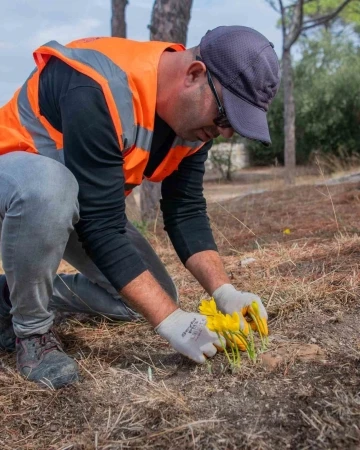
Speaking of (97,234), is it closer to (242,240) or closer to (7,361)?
(7,361)

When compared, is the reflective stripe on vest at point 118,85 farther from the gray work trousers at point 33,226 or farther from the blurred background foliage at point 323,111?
the blurred background foliage at point 323,111

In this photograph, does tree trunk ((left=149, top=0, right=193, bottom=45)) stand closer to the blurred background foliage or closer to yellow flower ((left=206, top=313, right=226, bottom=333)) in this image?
yellow flower ((left=206, top=313, right=226, bottom=333))

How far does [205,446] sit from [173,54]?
1.34m

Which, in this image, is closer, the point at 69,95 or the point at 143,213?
the point at 69,95

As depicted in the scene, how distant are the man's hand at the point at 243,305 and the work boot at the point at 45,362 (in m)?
0.62


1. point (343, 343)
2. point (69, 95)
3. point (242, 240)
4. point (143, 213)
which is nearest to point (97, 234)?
point (69, 95)

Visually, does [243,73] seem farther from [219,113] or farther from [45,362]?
[45,362]

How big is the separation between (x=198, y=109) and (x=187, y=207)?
662 millimetres

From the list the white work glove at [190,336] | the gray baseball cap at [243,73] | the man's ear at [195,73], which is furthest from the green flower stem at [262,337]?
the man's ear at [195,73]

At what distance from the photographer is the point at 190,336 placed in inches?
76.1

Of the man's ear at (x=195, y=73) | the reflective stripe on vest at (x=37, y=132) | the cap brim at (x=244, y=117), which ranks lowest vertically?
the reflective stripe on vest at (x=37, y=132)

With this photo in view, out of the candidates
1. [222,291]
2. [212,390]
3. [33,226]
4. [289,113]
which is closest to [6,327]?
[33,226]

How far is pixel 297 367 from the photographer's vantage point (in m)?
1.88

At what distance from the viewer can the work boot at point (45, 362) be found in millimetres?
2014
